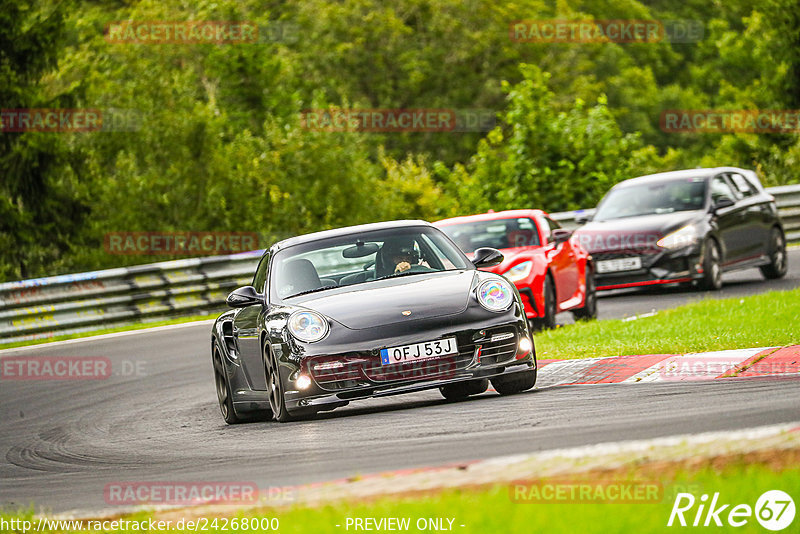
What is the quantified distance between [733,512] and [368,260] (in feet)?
19.8

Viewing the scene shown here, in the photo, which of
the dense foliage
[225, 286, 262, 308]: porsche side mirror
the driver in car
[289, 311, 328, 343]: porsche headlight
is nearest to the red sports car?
the driver in car

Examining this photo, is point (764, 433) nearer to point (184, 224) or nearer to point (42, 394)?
point (42, 394)

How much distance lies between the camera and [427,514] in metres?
5.17

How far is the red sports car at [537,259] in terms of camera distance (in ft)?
49.2

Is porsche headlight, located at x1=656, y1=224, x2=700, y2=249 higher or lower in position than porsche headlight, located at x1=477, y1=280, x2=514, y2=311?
lower

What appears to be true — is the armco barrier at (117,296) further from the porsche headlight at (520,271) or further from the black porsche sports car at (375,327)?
the black porsche sports car at (375,327)

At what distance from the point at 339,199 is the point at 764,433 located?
28.4 metres

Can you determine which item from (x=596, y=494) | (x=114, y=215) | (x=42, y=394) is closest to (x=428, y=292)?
(x=596, y=494)

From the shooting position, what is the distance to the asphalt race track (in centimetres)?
705

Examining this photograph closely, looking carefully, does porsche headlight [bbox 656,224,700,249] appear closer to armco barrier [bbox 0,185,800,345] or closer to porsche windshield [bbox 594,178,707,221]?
porsche windshield [bbox 594,178,707,221]

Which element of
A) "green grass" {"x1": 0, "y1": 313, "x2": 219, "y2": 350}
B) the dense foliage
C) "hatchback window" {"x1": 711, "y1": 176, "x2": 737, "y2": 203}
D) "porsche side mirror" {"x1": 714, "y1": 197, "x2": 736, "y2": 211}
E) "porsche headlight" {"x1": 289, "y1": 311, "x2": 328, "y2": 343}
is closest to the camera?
"porsche headlight" {"x1": 289, "y1": 311, "x2": 328, "y2": 343}

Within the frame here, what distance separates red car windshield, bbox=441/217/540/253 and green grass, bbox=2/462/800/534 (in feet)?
34.1

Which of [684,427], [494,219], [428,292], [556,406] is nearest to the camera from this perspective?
[684,427]

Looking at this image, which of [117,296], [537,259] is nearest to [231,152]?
[117,296]
